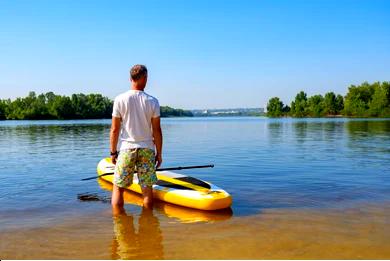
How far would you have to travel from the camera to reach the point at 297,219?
22.3ft

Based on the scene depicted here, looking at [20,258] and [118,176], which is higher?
[118,176]

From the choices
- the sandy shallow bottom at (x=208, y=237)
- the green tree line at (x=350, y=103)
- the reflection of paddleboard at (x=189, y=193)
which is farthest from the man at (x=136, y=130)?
the green tree line at (x=350, y=103)

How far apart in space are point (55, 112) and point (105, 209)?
132076 millimetres

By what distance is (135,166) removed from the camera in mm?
6582

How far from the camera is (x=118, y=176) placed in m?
6.53

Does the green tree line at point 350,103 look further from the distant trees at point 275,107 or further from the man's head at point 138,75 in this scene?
the man's head at point 138,75

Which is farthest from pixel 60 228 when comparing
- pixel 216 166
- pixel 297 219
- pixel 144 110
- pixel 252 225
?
pixel 216 166

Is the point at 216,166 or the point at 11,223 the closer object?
the point at 11,223

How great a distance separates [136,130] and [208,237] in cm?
207

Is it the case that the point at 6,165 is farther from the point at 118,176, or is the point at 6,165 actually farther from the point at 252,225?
the point at 252,225

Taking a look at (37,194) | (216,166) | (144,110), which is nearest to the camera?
(144,110)

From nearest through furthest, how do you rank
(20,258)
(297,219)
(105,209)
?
(20,258)
(297,219)
(105,209)

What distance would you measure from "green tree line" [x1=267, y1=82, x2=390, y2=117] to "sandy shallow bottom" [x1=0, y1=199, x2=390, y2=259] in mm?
112146

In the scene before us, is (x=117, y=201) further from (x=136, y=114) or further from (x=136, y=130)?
(x=136, y=114)
